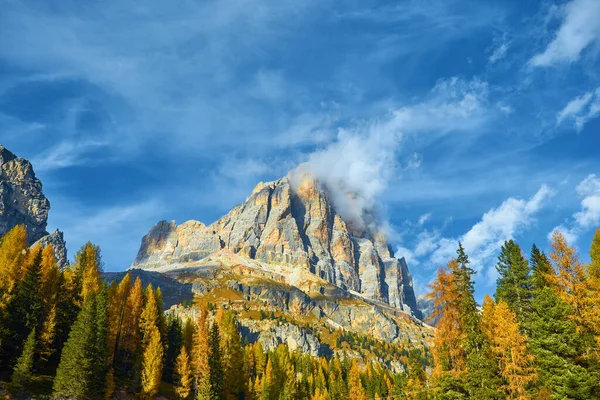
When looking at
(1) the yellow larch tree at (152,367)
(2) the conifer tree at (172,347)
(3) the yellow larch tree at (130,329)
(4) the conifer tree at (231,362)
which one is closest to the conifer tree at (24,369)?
(1) the yellow larch tree at (152,367)

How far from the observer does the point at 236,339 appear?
9344 centimetres

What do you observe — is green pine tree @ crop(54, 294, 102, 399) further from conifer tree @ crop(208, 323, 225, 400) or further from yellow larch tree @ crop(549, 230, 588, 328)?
yellow larch tree @ crop(549, 230, 588, 328)

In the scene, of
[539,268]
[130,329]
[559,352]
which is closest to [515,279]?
[539,268]

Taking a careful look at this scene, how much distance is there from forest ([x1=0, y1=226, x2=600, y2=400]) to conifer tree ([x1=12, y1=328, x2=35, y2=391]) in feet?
0.41

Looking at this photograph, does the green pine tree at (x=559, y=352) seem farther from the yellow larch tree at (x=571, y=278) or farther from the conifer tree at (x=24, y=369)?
the conifer tree at (x=24, y=369)

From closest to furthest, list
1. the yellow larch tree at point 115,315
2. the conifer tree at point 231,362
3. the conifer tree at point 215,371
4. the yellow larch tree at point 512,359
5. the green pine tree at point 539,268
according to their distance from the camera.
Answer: the yellow larch tree at point 512,359, the green pine tree at point 539,268, the conifer tree at point 215,371, the yellow larch tree at point 115,315, the conifer tree at point 231,362

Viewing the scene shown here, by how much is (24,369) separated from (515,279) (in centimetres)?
6413

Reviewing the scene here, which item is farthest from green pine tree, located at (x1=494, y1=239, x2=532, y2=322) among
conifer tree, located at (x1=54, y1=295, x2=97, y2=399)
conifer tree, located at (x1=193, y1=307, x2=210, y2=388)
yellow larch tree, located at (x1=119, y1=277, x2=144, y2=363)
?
yellow larch tree, located at (x1=119, y1=277, x2=144, y2=363)

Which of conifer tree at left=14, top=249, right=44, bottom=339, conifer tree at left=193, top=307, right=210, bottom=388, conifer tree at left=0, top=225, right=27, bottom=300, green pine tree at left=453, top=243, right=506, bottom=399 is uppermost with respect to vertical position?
conifer tree at left=0, top=225, right=27, bottom=300

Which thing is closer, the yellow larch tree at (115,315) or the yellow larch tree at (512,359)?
the yellow larch tree at (512,359)

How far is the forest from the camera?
1554 inches

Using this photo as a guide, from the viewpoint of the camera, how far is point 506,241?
57.0 metres

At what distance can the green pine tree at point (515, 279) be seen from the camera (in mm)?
52062

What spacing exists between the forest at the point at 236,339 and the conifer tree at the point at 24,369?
12cm
